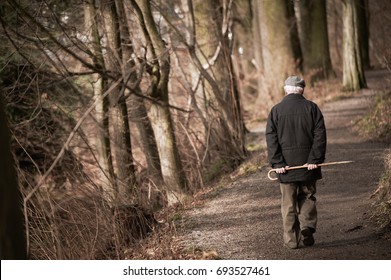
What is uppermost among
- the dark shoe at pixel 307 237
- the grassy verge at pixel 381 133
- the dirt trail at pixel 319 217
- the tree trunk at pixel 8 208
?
the tree trunk at pixel 8 208

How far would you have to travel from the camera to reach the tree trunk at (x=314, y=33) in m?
20.9

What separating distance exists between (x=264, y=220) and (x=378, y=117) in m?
5.49

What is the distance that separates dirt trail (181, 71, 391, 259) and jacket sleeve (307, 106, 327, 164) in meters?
0.87

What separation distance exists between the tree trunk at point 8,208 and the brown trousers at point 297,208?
101 inches

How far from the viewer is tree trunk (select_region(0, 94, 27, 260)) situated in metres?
4.66

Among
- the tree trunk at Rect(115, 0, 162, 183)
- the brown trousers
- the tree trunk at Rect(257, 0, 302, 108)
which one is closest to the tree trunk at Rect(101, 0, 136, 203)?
the tree trunk at Rect(115, 0, 162, 183)

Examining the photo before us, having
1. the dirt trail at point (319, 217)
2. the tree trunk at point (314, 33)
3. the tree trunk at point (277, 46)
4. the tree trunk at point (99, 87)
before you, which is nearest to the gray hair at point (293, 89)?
the dirt trail at point (319, 217)

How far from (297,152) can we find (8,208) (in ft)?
9.05

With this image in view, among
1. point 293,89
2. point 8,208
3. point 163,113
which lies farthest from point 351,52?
point 8,208

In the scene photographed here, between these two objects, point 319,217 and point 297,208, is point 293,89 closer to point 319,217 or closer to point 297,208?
point 297,208

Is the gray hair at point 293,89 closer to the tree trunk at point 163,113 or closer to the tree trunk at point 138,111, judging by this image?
the tree trunk at point 138,111

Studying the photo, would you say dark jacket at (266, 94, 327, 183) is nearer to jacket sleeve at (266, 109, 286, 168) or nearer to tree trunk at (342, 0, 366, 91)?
jacket sleeve at (266, 109, 286, 168)

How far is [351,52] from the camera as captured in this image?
17031 mm

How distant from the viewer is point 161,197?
10766 mm
